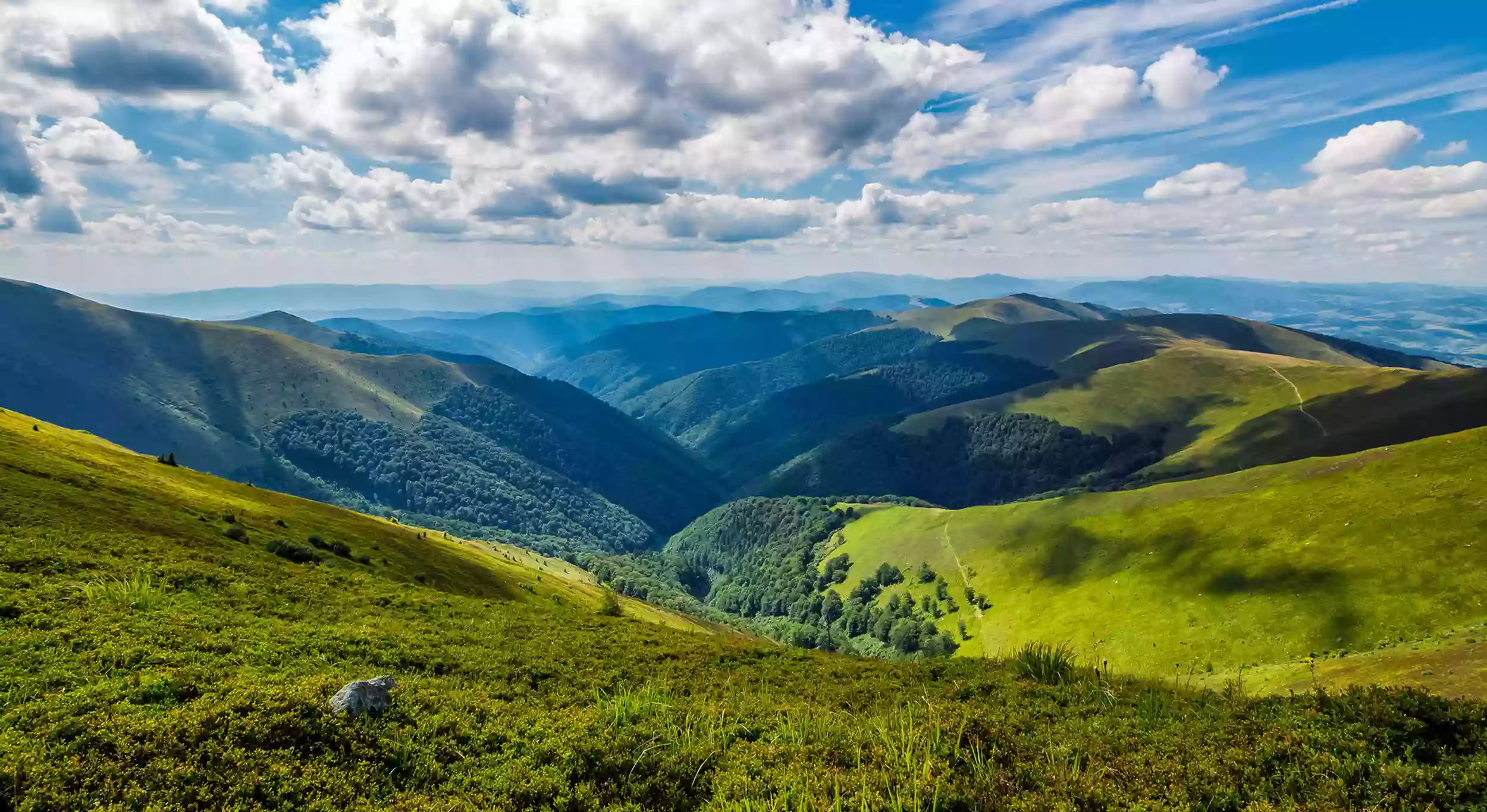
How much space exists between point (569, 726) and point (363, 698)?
6057 millimetres

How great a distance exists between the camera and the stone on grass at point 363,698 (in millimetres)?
17344

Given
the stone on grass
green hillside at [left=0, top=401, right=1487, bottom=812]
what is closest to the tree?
green hillside at [left=0, top=401, right=1487, bottom=812]

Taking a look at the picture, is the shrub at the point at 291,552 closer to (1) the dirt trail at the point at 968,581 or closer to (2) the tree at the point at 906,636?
(1) the dirt trail at the point at 968,581

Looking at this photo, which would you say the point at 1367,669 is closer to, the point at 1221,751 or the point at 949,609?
the point at 1221,751

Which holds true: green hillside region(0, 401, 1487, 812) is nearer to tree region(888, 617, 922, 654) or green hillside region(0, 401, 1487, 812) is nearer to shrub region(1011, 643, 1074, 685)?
shrub region(1011, 643, 1074, 685)

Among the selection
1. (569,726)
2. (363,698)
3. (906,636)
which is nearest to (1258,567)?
(906,636)

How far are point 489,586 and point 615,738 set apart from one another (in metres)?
58.3

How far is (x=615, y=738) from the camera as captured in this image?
59.5 ft

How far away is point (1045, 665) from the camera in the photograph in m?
27.0

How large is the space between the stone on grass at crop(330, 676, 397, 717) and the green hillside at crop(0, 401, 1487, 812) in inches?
16.6

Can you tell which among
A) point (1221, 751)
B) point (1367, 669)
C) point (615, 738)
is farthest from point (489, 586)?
point (1367, 669)

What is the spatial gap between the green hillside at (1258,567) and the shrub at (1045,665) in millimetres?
26804

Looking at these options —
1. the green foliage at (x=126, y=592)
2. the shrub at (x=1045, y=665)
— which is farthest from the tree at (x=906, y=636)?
the green foliage at (x=126, y=592)

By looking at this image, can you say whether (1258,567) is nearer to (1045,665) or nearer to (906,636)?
→ (906,636)
